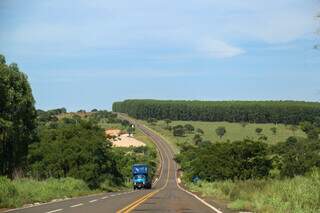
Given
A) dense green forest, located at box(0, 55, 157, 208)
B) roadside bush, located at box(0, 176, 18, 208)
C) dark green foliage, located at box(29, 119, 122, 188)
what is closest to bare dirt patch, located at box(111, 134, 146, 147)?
dense green forest, located at box(0, 55, 157, 208)

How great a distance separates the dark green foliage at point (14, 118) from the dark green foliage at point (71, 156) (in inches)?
82.6

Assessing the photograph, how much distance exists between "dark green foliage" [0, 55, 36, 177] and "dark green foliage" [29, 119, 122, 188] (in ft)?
6.88

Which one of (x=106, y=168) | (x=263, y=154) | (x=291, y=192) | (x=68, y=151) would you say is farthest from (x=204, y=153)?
(x=291, y=192)

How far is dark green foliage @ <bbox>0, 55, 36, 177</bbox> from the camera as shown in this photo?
2311 inches

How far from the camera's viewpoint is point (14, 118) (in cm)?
6219

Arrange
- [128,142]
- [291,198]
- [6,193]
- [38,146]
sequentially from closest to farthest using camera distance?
[291,198]
[6,193]
[38,146]
[128,142]

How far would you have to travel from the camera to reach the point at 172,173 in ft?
526

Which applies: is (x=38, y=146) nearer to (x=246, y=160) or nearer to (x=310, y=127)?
(x=246, y=160)

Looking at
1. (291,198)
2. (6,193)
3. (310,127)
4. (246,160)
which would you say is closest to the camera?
(291,198)

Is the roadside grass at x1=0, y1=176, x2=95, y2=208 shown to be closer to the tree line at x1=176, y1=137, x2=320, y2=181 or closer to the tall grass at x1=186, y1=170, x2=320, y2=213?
the tall grass at x1=186, y1=170, x2=320, y2=213

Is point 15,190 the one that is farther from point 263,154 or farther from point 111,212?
point 263,154

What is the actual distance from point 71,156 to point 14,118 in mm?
8406

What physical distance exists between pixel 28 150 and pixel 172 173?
93.2 meters

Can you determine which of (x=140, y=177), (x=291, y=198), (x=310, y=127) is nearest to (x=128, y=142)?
(x=140, y=177)
